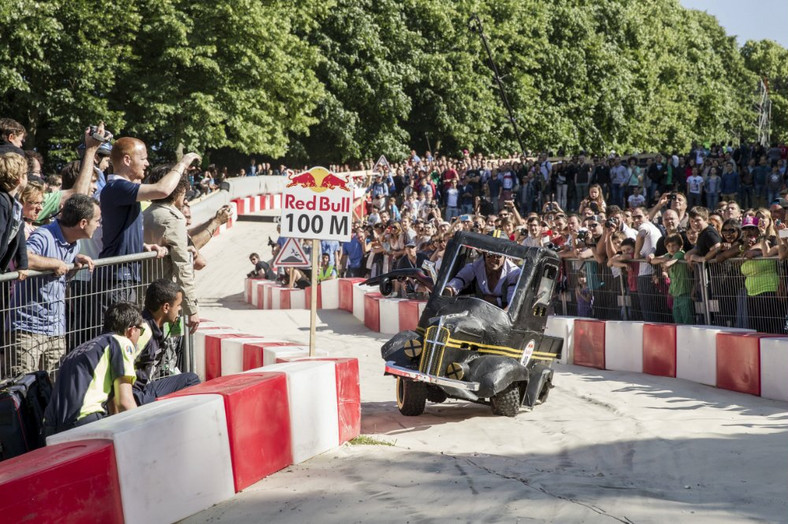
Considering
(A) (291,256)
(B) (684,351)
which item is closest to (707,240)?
(B) (684,351)

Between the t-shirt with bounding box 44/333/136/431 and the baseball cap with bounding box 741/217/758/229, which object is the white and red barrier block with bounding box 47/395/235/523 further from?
the baseball cap with bounding box 741/217/758/229

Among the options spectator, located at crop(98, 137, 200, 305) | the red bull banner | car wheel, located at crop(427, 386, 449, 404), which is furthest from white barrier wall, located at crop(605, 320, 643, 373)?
spectator, located at crop(98, 137, 200, 305)

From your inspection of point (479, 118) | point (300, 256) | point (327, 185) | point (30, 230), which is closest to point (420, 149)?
point (479, 118)

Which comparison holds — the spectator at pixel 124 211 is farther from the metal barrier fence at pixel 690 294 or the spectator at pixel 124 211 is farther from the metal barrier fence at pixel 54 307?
the metal barrier fence at pixel 690 294

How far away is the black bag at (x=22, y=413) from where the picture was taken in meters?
6.98

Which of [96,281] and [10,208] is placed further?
[96,281]

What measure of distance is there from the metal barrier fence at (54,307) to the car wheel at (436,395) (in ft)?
11.2

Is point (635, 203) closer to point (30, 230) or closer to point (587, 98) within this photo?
point (30, 230)

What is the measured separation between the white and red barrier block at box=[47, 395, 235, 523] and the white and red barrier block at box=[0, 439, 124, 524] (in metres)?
0.07

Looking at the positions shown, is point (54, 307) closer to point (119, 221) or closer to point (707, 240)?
point (119, 221)

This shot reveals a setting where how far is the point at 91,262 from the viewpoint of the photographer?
309 inches

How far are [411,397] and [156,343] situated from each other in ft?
10.4

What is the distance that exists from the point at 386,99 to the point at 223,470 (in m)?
47.4

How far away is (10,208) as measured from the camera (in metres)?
6.93
